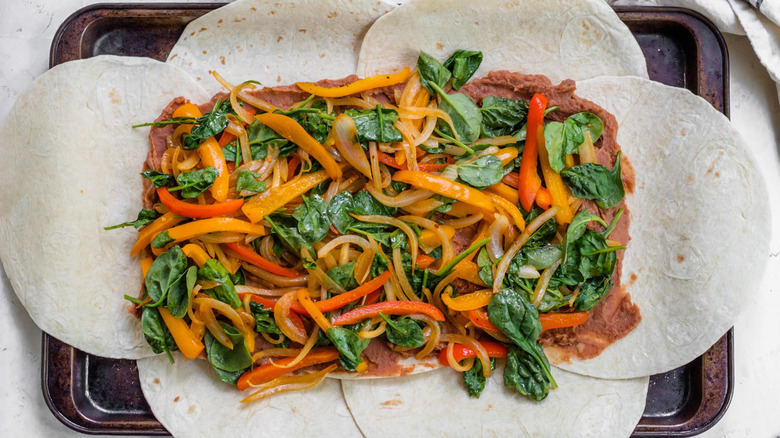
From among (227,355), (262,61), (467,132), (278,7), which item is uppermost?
(278,7)

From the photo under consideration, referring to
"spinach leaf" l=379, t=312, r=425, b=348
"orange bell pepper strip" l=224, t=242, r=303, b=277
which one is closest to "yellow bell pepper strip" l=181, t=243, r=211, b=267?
"orange bell pepper strip" l=224, t=242, r=303, b=277

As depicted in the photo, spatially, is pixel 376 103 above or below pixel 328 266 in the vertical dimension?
above

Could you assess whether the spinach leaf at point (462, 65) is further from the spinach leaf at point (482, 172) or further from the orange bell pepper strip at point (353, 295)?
the orange bell pepper strip at point (353, 295)

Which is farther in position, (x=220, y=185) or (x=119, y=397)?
(x=119, y=397)

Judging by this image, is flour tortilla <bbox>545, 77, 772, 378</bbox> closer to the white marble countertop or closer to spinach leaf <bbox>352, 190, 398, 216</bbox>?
the white marble countertop

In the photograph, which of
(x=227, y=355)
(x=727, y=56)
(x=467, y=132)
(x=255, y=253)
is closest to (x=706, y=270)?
(x=727, y=56)

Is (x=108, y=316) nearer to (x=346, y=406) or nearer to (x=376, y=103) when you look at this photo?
(x=346, y=406)
